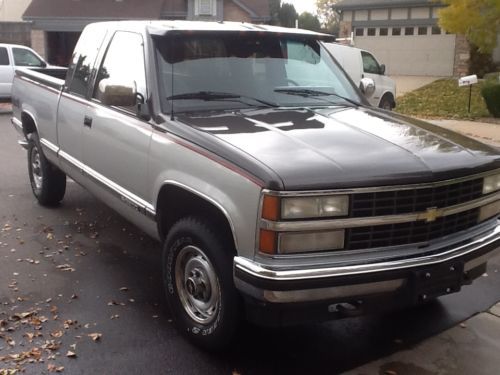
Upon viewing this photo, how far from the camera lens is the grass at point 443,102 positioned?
16.9m

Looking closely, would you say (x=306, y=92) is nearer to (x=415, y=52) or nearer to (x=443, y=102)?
(x=443, y=102)

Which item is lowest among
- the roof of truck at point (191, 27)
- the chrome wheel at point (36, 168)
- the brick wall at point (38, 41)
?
the chrome wheel at point (36, 168)

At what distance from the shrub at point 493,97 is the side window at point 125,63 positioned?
1271cm

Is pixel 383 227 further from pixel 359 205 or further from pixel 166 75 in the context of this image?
pixel 166 75

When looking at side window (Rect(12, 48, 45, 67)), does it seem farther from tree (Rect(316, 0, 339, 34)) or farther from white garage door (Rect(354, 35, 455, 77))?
tree (Rect(316, 0, 339, 34))

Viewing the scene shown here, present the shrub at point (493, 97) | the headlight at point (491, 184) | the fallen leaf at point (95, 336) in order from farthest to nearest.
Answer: the shrub at point (493, 97), the fallen leaf at point (95, 336), the headlight at point (491, 184)

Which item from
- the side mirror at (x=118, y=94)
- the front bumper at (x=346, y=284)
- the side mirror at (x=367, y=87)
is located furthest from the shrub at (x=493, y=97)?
the side mirror at (x=118, y=94)

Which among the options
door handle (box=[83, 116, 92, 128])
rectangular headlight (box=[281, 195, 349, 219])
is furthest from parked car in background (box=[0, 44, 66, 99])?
rectangular headlight (box=[281, 195, 349, 219])

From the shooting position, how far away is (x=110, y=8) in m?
30.8

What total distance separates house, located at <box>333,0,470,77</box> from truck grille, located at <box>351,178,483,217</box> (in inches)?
978

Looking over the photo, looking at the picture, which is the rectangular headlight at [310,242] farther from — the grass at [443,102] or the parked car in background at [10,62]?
the parked car in background at [10,62]

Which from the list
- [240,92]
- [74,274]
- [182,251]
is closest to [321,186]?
[182,251]

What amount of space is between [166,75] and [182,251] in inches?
51.0

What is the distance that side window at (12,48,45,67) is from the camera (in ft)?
57.0
